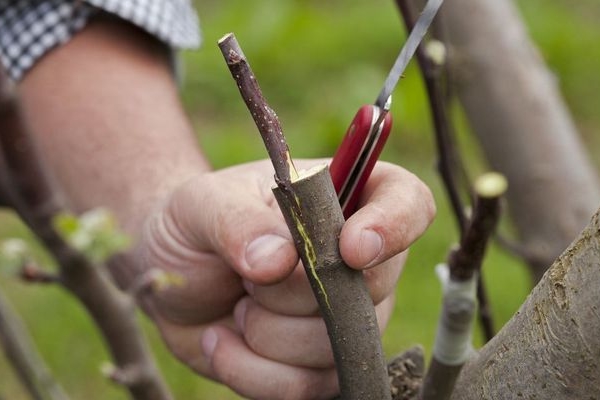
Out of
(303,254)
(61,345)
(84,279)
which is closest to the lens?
(303,254)

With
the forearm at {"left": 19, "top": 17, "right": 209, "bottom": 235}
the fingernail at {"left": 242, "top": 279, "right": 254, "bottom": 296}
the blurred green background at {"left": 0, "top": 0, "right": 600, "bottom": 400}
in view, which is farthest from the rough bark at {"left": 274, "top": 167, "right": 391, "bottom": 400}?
the blurred green background at {"left": 0, "top": 0, "right": 600, "bottom": 400}

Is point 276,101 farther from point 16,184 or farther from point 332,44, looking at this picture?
point 16,184

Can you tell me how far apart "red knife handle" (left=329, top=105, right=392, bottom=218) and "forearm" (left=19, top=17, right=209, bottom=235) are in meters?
0.50

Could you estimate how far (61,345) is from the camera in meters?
2.36

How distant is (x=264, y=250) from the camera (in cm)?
70

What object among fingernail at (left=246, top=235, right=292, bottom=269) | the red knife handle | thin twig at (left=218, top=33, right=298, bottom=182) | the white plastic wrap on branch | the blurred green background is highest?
thin twig at (left=218, top=33, right=298, bottom=182)

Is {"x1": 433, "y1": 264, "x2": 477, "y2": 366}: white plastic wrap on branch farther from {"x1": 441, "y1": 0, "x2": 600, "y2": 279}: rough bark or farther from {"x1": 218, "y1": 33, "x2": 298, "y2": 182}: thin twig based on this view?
{"x1": 441, "y1": 0, "x2": 600, "y2": 279}: rough bark

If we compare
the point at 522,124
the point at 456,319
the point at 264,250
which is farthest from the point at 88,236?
the point at 522,124

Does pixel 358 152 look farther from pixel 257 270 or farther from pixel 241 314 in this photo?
pixel 241 314

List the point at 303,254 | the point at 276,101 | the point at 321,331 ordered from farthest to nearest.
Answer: the point at 276,101, the point at 321,331, the point at 303,254

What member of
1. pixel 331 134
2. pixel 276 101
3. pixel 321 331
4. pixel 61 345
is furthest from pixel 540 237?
pixel 276 101

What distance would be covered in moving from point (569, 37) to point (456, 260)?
2.75 m

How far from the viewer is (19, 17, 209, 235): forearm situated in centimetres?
119

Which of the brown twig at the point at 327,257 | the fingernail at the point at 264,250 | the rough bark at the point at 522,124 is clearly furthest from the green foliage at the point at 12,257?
the rough bark at the point at 522,124
